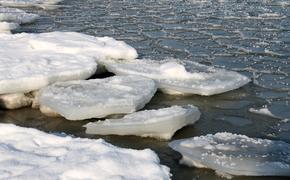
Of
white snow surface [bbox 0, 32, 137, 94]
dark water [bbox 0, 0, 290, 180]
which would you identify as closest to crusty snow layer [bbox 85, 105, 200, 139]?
dark water [bbox 0, 0, 290, 180]

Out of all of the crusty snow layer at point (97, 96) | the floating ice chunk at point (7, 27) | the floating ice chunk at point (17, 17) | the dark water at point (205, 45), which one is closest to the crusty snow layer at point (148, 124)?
the dark water at point (205, 45)

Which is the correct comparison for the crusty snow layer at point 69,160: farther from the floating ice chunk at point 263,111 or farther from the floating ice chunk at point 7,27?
the floating ice chunk at point 7,27

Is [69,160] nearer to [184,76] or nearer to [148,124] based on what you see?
[148,124]

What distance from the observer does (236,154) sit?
3.50 metres

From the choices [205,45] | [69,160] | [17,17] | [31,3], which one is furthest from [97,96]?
[31,3]

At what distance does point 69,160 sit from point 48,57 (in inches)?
101

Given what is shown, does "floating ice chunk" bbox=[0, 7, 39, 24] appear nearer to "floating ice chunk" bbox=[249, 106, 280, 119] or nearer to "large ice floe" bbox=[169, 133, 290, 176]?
"floating ice chunk" bbox=[249, 106, 280, 119]

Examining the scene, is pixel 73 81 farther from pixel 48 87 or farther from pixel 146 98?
pixel 146 98

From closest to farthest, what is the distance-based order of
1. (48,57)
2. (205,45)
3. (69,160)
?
(69,160)
(48,57)
(205,45)

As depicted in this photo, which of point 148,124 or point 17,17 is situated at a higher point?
point 148,124

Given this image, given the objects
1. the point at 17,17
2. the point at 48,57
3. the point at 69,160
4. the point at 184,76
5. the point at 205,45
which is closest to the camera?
the point at 69,160

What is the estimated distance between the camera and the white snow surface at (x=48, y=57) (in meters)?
4.73

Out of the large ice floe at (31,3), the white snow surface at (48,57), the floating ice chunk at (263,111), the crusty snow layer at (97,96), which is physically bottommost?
the large ice floe at (31,3)

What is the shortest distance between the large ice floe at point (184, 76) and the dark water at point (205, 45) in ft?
0.31
